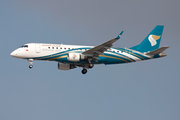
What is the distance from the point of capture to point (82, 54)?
50.8 meters

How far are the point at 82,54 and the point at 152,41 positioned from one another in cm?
1301

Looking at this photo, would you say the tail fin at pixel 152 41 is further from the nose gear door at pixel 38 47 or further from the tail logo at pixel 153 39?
the nose gear door at pixel 38 47

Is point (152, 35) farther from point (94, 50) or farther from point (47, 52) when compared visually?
point (47, 52)

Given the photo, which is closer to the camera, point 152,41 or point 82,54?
point 82,54

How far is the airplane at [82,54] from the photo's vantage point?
1992 inches

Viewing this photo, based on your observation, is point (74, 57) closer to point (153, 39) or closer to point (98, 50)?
point (98, 50)

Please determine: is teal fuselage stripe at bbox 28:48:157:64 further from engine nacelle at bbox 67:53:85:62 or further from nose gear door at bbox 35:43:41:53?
nose gear door at bbox 35:43:41:53

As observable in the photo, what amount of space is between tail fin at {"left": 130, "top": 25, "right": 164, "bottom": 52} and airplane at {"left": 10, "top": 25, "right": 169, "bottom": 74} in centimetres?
70

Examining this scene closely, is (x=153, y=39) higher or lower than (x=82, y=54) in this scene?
higher

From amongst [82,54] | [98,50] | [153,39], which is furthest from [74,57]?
[153,39]

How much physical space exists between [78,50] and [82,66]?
388 centimetres

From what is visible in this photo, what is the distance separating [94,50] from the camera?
50312mm

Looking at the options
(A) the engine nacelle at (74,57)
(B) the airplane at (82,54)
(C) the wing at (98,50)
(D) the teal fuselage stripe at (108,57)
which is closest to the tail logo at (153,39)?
(B) the airplane at (82,54)

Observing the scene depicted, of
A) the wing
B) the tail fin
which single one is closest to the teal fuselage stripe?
the wing
